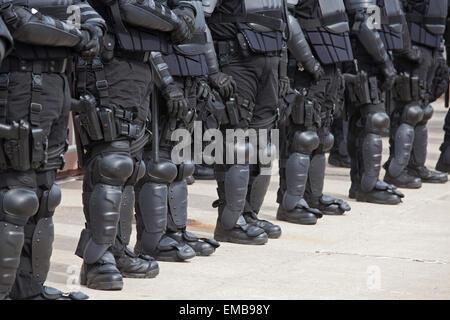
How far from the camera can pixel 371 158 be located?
9.20 m

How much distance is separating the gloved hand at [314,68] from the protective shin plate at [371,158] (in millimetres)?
1347

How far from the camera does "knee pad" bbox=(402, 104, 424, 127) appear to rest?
32.4 feet

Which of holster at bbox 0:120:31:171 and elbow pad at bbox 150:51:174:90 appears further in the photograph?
elbow pad at bbox 150:51:174:90

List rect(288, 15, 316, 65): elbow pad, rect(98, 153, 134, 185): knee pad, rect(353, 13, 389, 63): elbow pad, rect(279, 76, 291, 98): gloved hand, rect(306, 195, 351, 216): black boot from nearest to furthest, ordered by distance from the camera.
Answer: rect(98, 153, 134, 185): knee pad < rect(279, 76, 291, 98): gloved hand < rect(288, 15, 316, 65): elbow pad < rect(306, 195, 351, 216): black boot < rect(353, 13, 389, 63): elbow pad

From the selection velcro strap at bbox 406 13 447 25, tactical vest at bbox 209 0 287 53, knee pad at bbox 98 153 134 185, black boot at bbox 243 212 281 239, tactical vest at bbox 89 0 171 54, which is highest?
tactical vest at bbox 89 0 171 54

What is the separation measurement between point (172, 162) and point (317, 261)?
117 cm

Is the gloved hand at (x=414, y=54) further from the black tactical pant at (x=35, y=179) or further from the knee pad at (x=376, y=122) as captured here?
the black tactical pant at (x=35, y=179)

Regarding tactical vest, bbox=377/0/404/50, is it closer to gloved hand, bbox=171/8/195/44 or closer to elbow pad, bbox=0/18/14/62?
gloved hand, bbox=171/8/195/44

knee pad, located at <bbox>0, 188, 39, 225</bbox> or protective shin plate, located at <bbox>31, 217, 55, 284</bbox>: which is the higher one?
knee pad, located at <bbox>0, 188, 39, 225</bbox>

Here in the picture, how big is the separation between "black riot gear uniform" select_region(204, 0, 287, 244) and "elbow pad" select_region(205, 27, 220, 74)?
11.8 inches

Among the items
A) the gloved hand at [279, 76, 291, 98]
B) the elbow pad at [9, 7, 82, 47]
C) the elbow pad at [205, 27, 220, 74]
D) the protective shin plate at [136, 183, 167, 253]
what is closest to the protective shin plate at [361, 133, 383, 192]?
the gloved hand at [279, 76, 291, 98]

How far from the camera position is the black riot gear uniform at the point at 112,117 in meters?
5.70
